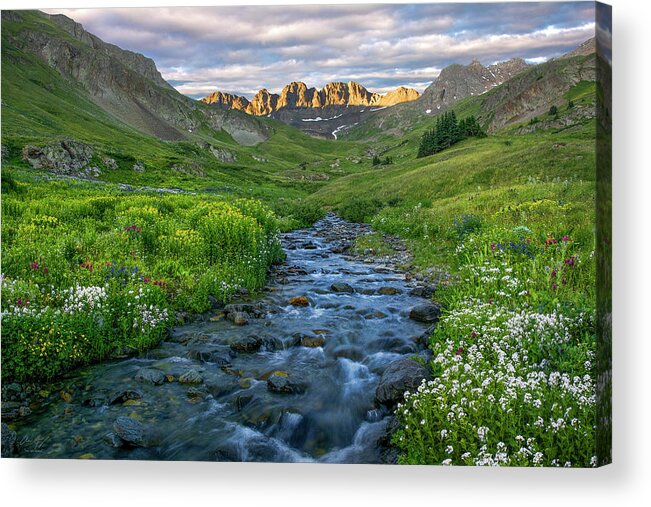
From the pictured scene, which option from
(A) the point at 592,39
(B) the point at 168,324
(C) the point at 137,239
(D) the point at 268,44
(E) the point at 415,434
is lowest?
(E) the point at 415,434

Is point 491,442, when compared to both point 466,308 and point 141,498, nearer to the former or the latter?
point 466,308

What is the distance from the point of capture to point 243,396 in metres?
7.25

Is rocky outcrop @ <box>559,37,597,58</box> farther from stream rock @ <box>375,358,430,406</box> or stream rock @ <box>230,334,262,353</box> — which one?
stream rock @ <box>230,334,262,353</box>

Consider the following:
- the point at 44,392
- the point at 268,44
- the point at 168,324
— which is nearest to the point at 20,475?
the point at 44,392

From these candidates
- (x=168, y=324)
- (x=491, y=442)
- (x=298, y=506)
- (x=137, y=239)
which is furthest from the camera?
(x=137, y=239)

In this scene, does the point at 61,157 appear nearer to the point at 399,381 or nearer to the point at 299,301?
the point at 299,301

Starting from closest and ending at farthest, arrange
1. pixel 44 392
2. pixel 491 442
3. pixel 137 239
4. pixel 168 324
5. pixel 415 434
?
pixel 491 442
pixel 415 434
pixel 44 392
pixel 168 324
pixel 137 239

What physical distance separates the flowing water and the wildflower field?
61 cm

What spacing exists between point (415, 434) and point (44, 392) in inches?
237

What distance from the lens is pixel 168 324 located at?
9.16m

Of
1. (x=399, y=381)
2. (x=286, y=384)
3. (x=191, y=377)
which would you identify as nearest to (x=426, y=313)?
(x=399, y=381)

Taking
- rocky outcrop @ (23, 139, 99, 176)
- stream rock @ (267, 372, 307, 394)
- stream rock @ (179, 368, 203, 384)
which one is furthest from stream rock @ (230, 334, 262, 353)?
rocky outcrop @ (23, 139, 99, 176)

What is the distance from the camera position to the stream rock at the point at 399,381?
669cm

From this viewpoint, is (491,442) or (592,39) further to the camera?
(592,39)
